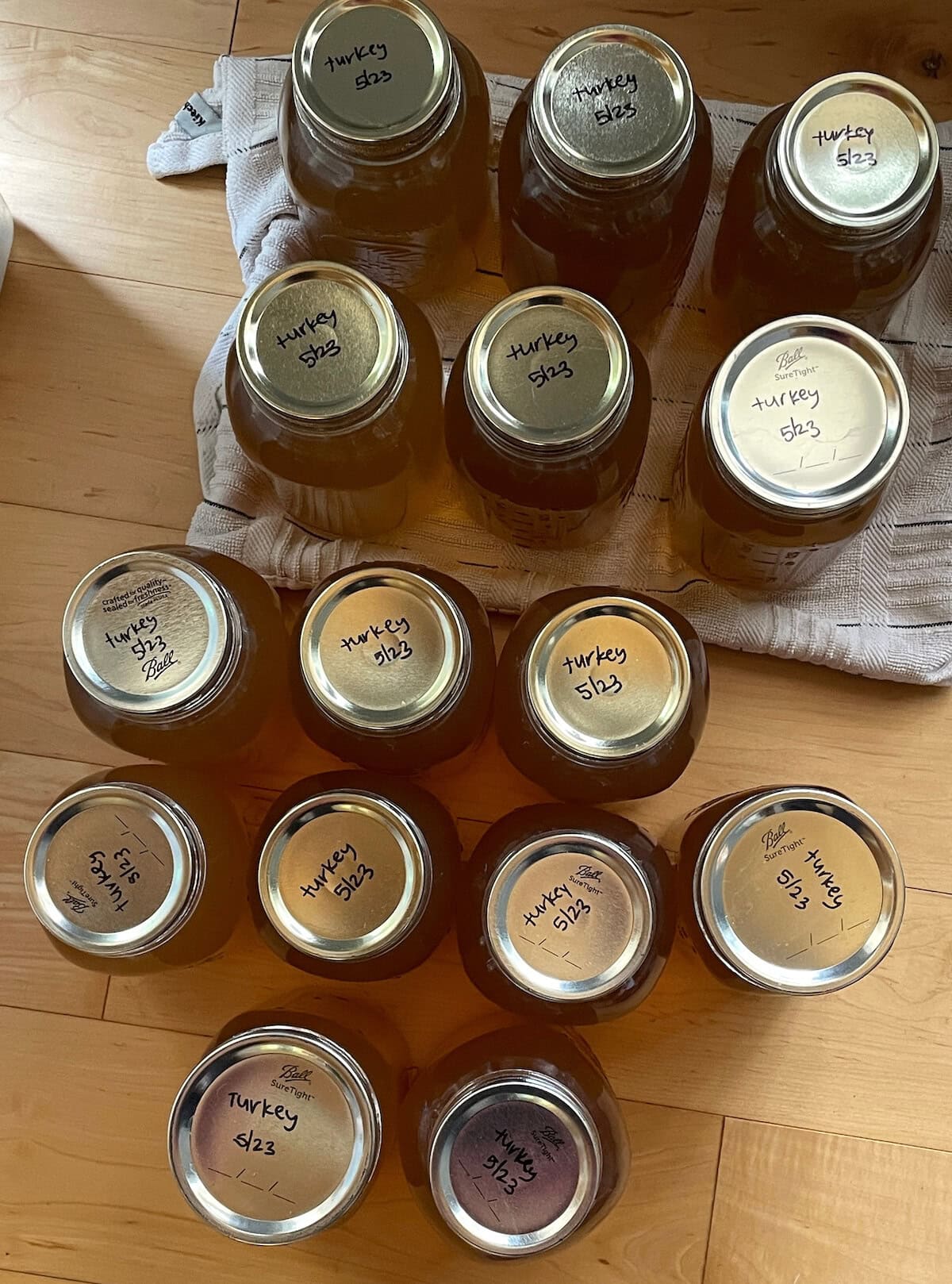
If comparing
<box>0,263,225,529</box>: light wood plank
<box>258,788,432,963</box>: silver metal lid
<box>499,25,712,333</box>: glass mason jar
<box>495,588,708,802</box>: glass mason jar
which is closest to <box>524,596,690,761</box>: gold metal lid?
<box>495,588,708,802</box>: glass mason jar

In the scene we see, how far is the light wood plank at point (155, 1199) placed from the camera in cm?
66

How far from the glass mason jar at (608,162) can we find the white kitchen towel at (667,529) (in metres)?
0.10

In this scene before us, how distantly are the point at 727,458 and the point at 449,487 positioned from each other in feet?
0.67

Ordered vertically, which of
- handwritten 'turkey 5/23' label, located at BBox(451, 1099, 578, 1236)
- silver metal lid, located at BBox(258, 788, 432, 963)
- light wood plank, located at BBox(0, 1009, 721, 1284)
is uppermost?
silver metal lid, located at BBox(258, 788, 432, 963)

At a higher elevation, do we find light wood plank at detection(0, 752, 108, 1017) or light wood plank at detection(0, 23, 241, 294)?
light wood plank at detection(0, 23, 241, 294)

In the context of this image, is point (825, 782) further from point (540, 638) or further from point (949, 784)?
point (540, 638)

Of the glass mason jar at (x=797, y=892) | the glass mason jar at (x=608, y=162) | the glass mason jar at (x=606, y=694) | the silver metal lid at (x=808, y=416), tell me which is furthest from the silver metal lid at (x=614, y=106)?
the glass mason jar at (x=797, y=892)

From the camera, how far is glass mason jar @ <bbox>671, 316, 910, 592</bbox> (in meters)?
0.56

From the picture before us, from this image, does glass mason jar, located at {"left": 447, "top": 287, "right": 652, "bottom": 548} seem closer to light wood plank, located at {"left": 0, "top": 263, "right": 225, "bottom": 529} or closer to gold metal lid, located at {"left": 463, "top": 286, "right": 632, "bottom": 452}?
gold metal lid, located at {"left": 463, "top": 286, "right": 632, "bottom": 452}

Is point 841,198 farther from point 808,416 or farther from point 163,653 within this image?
point 163,653

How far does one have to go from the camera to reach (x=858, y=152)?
1.87ft

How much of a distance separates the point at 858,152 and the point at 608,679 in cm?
31

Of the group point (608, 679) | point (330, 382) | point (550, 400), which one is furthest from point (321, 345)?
point (608, 679)

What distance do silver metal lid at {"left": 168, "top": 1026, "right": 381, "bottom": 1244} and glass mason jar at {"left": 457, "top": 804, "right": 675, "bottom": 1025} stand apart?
102mm
